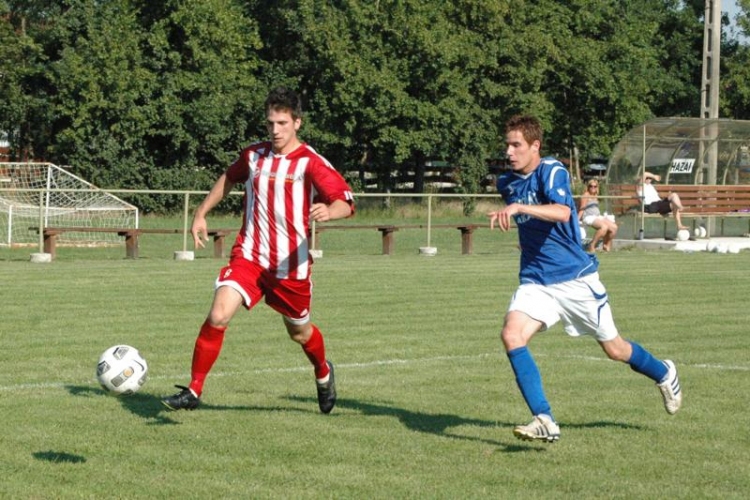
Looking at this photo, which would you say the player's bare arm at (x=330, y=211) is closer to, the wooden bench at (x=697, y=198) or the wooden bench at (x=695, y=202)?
the wooden bench at (x=695, y=202)

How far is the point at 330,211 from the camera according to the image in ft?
23.8

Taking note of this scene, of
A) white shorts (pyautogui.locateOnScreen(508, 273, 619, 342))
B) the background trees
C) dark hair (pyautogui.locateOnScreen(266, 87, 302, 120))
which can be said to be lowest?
white shorts (pyautogui.locateOnScreen(508, 273, 619, 342))

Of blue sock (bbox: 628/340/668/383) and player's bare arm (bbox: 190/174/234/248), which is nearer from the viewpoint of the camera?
blue sock (bbox: 628/340/668/383)

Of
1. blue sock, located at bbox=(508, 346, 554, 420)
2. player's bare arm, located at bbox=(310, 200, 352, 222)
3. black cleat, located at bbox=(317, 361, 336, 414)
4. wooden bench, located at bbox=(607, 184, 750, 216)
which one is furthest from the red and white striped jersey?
wooden bench, located at bbox=(607, 184, 750, 216)

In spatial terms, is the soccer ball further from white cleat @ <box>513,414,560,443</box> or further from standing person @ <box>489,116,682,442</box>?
white cleat @ <box>513,414,560,443</box>

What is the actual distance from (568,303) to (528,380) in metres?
0.57

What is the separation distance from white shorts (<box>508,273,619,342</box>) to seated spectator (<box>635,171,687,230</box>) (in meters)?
21.8

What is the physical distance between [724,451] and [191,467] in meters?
2.86

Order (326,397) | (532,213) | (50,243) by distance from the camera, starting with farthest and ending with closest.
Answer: (50,243) < (326,397) < (532,213)

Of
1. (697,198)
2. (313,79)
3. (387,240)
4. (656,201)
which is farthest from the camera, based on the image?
(313,79)

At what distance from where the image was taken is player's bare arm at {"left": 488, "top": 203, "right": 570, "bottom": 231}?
6.59 m

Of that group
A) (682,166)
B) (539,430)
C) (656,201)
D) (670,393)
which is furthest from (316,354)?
(682,166)

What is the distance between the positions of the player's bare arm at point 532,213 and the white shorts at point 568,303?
0.46 metres

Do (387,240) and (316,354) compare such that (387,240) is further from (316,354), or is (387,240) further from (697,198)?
(316,354)
